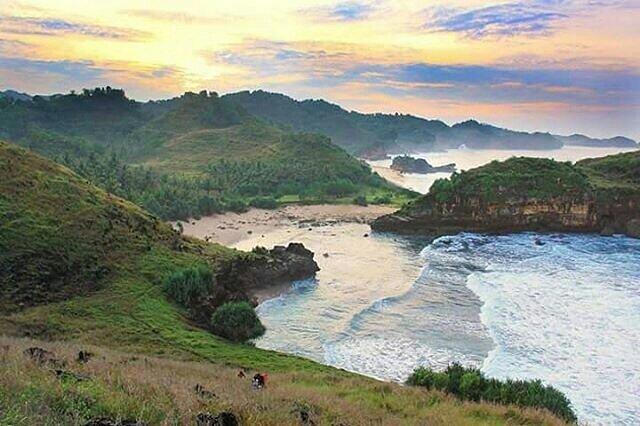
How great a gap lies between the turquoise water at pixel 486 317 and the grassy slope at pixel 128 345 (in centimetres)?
729

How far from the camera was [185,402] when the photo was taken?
35.3 ft

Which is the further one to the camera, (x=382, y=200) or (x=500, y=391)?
(x=382, y=200)

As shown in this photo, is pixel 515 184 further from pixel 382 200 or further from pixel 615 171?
pixel 382 200

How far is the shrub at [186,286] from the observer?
3928 cm

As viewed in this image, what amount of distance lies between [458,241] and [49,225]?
55.6 meters

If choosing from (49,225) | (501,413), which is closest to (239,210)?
(49,225)

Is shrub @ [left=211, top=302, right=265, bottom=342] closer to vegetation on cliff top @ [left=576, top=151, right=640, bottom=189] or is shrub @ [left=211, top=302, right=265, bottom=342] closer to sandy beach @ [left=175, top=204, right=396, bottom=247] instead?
sandy beach @ [left=175, top=204, right=396, bottom=247]

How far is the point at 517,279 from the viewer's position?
54.8 m

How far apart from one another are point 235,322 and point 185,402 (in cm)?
2647

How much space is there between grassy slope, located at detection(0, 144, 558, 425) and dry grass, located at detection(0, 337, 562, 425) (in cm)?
4

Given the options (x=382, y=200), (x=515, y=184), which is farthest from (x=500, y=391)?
(x=382, y=200)

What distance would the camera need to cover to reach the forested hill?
97.1m

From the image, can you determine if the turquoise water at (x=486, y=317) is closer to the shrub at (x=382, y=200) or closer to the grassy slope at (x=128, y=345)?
the grassy slope at (x=128, y=345)

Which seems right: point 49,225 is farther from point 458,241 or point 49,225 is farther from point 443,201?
point 443,201
